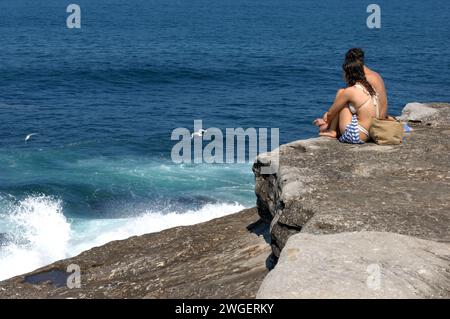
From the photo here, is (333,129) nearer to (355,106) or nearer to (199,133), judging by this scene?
(355,106)

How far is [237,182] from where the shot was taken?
110 feet

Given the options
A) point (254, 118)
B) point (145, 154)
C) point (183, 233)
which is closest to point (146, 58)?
point (254, 118)

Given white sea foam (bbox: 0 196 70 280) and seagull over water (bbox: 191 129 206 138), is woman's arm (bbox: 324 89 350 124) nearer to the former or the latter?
white sea foam (bbox: 0 196 70 280)

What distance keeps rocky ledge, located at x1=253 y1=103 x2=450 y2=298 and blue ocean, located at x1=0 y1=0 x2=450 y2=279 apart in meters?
12.9

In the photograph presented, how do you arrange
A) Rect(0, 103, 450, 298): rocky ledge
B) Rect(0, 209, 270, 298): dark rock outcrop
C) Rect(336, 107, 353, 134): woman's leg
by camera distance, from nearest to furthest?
Rect(0, 103, 450, 298): rocky ledge < Rect(0, 209, 270, 298): dark rock outcrop < Rect(336, 107, 353, 134): woman's leg

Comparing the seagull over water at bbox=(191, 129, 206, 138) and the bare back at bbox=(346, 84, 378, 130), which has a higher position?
the bare back at bbox=(346, 84, 378, 130)

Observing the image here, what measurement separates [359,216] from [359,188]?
1.35 meters

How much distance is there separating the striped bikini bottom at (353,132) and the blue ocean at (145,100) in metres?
12.8

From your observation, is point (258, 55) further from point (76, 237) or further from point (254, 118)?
point (76, 237)

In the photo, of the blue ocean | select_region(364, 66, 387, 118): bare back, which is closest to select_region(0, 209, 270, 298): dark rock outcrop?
select_region(364, 66, 387, 118): bare back

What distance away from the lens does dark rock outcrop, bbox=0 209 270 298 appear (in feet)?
44.1

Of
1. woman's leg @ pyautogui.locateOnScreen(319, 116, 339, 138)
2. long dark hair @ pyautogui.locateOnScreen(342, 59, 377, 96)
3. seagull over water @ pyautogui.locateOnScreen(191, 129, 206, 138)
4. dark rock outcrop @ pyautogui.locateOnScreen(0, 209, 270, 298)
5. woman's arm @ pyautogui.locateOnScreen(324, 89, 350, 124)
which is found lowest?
seagull over water @ pyautogui.locateOnScreen(191, 129, 206, 138)

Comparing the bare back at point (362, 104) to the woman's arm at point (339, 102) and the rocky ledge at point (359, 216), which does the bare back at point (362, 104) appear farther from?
the rocky ledge at point (359, 216)
